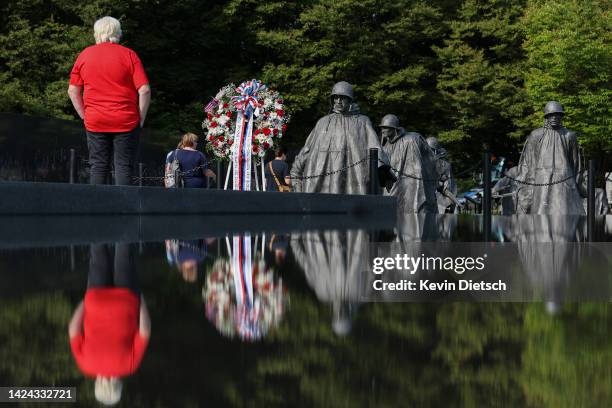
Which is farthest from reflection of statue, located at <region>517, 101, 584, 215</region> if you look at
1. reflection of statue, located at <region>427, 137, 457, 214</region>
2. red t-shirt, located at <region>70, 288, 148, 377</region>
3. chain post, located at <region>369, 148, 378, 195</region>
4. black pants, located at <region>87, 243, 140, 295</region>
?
red t-shirt, located at <region>70, 288, 148, 377</region>

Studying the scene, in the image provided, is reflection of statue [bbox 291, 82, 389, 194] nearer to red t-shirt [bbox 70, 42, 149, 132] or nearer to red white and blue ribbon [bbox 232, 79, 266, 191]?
red white and blue ribbon [bbox 232, 79, 266, 191]

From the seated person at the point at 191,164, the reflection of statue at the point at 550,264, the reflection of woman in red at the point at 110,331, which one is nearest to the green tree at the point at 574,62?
the seated person at the point at 191,164

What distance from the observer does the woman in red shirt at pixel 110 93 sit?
969cm

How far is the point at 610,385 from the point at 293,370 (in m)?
0.67

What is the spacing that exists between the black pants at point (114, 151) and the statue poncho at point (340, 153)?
27.3 feet

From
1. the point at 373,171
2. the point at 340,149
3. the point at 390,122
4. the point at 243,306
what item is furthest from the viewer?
the point at 390,122

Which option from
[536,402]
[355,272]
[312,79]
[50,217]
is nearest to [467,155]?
[312,79]

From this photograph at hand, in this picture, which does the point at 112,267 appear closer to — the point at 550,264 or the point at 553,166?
the point at 550,264

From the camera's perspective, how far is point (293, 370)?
2.39 meters

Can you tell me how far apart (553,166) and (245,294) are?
16697 millimetres

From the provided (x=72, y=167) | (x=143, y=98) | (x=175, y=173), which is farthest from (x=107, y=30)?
(x=72, y=167)

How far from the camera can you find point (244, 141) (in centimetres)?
2033

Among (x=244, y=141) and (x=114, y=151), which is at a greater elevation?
(x=244, y=141)

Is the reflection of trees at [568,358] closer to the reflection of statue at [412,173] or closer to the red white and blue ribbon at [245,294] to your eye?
the red white and blue ribbon at [245,294]
